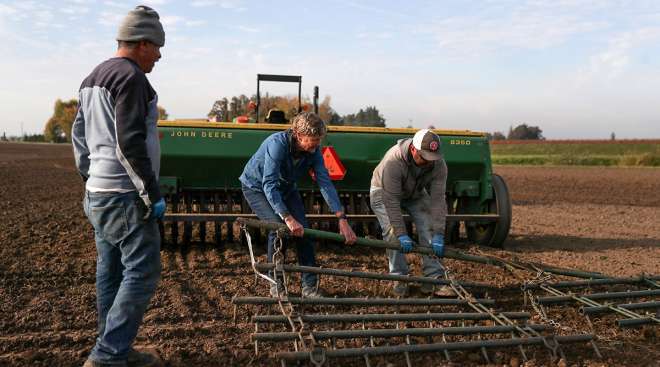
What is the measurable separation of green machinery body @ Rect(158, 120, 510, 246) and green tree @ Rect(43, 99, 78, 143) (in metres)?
97.3

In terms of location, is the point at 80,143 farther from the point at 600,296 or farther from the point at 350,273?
the point at 600,296

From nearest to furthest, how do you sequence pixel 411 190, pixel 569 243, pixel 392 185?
pixel 392 185 → pixel 411 190 → pixel 569 243

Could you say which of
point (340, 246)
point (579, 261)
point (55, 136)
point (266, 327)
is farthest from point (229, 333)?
point (55, 136)

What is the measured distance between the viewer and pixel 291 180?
16.7 feet

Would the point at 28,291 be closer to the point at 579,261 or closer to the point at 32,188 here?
the point at 579,261

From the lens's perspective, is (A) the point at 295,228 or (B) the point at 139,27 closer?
(B) the point at 139,27

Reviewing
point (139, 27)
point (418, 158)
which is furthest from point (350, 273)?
point (139, 27)

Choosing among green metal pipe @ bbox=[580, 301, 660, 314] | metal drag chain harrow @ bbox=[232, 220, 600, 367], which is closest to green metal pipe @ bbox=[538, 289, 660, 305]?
green metal pipe @ bbox=[580, 301, 660, 314]

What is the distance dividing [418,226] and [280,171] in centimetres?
149

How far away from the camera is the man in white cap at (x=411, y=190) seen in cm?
519

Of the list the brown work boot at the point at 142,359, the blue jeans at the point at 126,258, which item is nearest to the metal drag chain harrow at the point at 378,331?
the brown work boot at the point at 142,359

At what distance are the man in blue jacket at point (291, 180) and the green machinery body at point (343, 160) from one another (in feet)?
7.47

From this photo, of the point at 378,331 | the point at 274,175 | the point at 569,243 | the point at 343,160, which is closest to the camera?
the point at 378,331

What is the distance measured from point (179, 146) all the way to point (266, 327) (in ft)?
11.5
